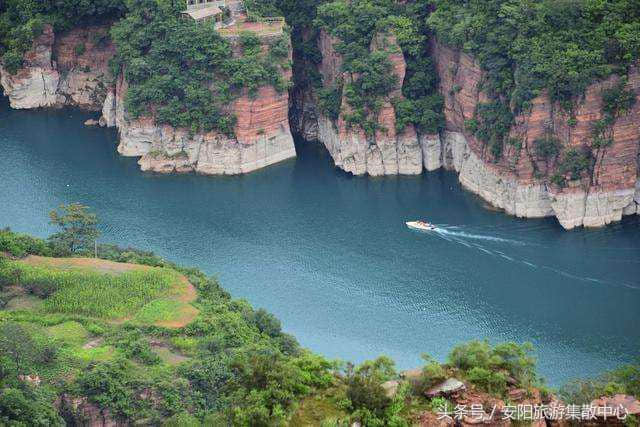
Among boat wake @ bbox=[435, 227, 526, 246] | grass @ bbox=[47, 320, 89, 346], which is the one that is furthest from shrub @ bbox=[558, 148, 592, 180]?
grass @ bbox=[47, 320, 89, 346]

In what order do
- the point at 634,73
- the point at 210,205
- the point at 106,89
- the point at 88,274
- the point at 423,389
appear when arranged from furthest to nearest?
the point at 106,89, the point at 210,205, the point at 634,73, the point at 88,274, the point at 423,389

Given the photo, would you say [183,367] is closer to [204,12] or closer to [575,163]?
[575,163]

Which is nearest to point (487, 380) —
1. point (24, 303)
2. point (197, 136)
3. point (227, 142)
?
point (24, 303)

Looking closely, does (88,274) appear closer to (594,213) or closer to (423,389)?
(423,389)

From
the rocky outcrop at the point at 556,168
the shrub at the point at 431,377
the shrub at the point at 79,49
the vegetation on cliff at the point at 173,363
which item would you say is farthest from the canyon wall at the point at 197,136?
the shrub at the point at 431,377

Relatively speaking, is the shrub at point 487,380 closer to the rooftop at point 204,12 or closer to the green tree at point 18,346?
the green tree at point 18,346

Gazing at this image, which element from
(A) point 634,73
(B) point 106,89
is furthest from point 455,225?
(B) point 106,89

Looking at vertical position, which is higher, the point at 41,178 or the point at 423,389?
the point at 423,389

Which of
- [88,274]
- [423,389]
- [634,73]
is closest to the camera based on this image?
[423,389]
